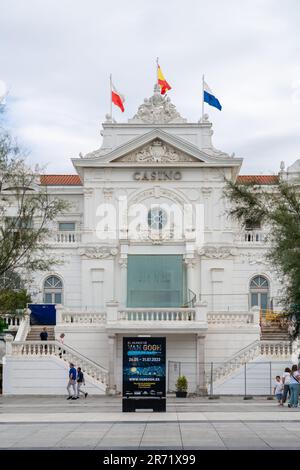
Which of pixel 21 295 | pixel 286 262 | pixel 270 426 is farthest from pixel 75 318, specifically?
pixel 270 426

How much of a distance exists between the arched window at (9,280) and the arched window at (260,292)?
15091 mm

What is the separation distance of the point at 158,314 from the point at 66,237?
46.7ft

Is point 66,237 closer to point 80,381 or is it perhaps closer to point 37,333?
point 37,333

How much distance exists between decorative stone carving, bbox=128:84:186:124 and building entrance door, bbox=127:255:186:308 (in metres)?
8.57

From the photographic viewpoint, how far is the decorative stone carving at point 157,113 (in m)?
59.9

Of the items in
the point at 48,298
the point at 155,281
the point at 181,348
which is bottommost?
the point at 181,348

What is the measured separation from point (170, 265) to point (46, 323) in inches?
374

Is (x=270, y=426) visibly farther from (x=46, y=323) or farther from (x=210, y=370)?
(x=46, y=323)

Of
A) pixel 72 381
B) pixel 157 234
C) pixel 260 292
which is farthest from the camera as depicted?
pixel 157 234

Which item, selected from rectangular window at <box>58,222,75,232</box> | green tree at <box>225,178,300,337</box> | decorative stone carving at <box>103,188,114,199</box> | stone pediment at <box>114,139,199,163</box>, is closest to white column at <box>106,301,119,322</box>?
green tree at <box>225,178,300,337</box>

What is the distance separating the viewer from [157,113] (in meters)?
60.0

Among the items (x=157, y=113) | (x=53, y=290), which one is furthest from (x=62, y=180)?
(x=53, y=290)

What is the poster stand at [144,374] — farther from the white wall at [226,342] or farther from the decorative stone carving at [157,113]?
the decorative stone carving at [157,113]

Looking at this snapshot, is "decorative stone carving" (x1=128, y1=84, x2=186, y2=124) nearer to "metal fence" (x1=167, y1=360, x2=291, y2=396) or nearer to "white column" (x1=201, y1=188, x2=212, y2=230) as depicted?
"white column" (x1=201, y1=188, x2=212, y2=230)
